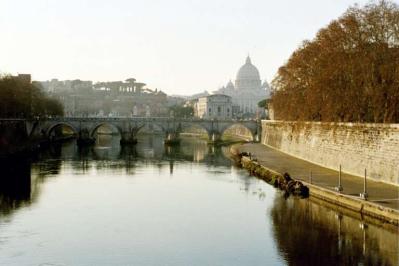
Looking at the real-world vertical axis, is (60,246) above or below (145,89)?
below

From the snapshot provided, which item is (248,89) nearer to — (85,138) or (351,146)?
(85,138)

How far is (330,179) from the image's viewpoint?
27438 mm

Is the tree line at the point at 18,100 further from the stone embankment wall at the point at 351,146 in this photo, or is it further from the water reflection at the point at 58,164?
the stone embankment wall at the point at 351,146

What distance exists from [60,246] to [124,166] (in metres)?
22.1

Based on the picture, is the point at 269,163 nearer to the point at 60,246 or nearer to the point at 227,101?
the point at 60,246

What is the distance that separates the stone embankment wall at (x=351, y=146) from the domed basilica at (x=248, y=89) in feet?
411

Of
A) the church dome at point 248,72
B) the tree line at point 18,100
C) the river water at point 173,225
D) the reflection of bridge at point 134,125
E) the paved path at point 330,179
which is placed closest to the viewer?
the river water at point 173,225

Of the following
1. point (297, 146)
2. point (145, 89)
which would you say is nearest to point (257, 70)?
point (145, 89)

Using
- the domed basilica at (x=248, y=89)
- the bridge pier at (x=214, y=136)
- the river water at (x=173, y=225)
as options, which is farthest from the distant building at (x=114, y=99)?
the river water at (x=173, y=225)

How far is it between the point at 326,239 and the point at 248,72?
158957 millimetres

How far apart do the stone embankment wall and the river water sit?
3.90 m

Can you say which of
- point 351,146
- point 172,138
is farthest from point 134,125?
point 351,146

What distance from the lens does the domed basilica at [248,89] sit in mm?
169875

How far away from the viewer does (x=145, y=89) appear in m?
164
